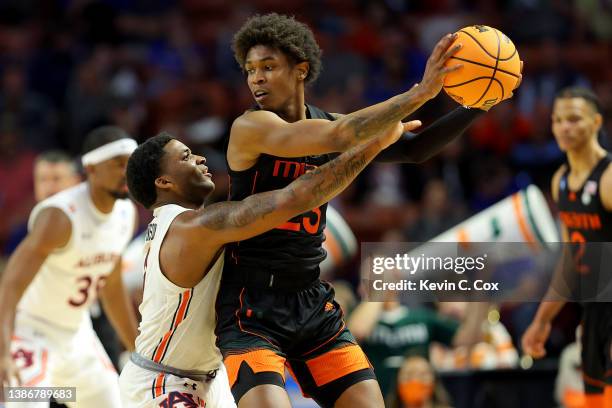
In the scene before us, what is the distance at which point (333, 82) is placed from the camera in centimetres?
1255

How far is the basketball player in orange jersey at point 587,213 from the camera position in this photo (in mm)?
6590

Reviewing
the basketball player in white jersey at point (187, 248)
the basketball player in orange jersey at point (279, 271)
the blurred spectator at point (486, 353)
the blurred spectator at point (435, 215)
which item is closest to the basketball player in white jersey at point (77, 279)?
the basketball player in white jersey at point (187, 248)

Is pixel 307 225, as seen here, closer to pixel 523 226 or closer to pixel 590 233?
pixel 590 233

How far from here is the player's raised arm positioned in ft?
19.6

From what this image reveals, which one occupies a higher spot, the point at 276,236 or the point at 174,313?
the point at 276,236

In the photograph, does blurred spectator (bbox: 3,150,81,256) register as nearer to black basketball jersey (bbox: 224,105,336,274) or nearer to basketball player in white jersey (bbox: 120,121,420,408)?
basketball player in white jersey (bbox: 120,121,420,408)

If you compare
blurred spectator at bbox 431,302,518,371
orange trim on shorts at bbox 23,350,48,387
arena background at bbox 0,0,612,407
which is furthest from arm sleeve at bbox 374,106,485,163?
arena background at bbox 0,0,612,407

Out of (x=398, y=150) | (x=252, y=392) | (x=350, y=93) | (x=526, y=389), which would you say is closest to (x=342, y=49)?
(x=350, y=93)

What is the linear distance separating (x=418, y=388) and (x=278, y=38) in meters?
4.16

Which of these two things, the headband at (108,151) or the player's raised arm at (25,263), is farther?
the headband at (108,151)

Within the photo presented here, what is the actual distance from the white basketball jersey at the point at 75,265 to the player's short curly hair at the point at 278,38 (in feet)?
6.75

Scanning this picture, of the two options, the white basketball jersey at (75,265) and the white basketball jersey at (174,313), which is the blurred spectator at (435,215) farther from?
the white basketball jersey at (174,313)

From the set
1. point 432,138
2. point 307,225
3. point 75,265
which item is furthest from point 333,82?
point 307,225

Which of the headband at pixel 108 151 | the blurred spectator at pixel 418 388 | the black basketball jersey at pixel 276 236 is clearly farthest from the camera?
the blurred spectator at pixel 418 388
